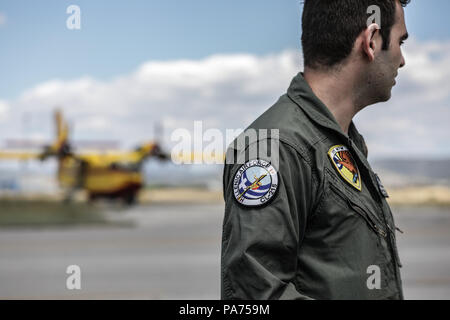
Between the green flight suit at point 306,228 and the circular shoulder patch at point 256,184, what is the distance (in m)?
0.02

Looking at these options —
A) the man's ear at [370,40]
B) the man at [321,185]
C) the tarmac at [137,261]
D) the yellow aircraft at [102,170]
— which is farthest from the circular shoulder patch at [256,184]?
the yellow aircraft at [102,170]

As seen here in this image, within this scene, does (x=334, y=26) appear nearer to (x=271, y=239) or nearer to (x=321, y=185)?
(x=321, y=185)

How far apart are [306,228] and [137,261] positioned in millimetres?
8703

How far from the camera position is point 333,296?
50.1 inches

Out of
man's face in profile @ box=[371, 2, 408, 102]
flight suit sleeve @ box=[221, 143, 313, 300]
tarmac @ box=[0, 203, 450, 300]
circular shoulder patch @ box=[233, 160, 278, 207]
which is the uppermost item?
man's face in profile @ box=[371, 2, 408, 102]

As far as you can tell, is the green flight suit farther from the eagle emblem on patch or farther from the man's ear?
the man's ear

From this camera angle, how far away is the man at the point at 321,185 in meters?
1.21

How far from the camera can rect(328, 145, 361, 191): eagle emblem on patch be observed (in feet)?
4.50

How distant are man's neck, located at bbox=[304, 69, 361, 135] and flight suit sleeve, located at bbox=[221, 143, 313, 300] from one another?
0.92 feet

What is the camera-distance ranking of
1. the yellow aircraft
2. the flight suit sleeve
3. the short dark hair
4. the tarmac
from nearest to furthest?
the flight suit sleeve → the short dark hair → the tarmac → the yellow aircraft

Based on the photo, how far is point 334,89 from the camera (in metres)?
1.46

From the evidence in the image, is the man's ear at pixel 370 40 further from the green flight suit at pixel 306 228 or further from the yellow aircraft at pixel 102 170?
the yellow aircraft at pixel 102 170

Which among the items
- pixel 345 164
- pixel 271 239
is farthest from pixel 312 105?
pixel 271 239

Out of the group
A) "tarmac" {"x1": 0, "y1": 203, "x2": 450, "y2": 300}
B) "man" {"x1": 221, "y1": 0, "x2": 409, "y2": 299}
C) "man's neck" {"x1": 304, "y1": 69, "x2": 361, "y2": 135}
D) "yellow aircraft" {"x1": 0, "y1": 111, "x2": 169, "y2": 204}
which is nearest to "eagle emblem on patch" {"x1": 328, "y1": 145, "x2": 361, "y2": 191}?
"man" {"x1": 221, "y1": 0, "x2": 409, "y2": 299}
